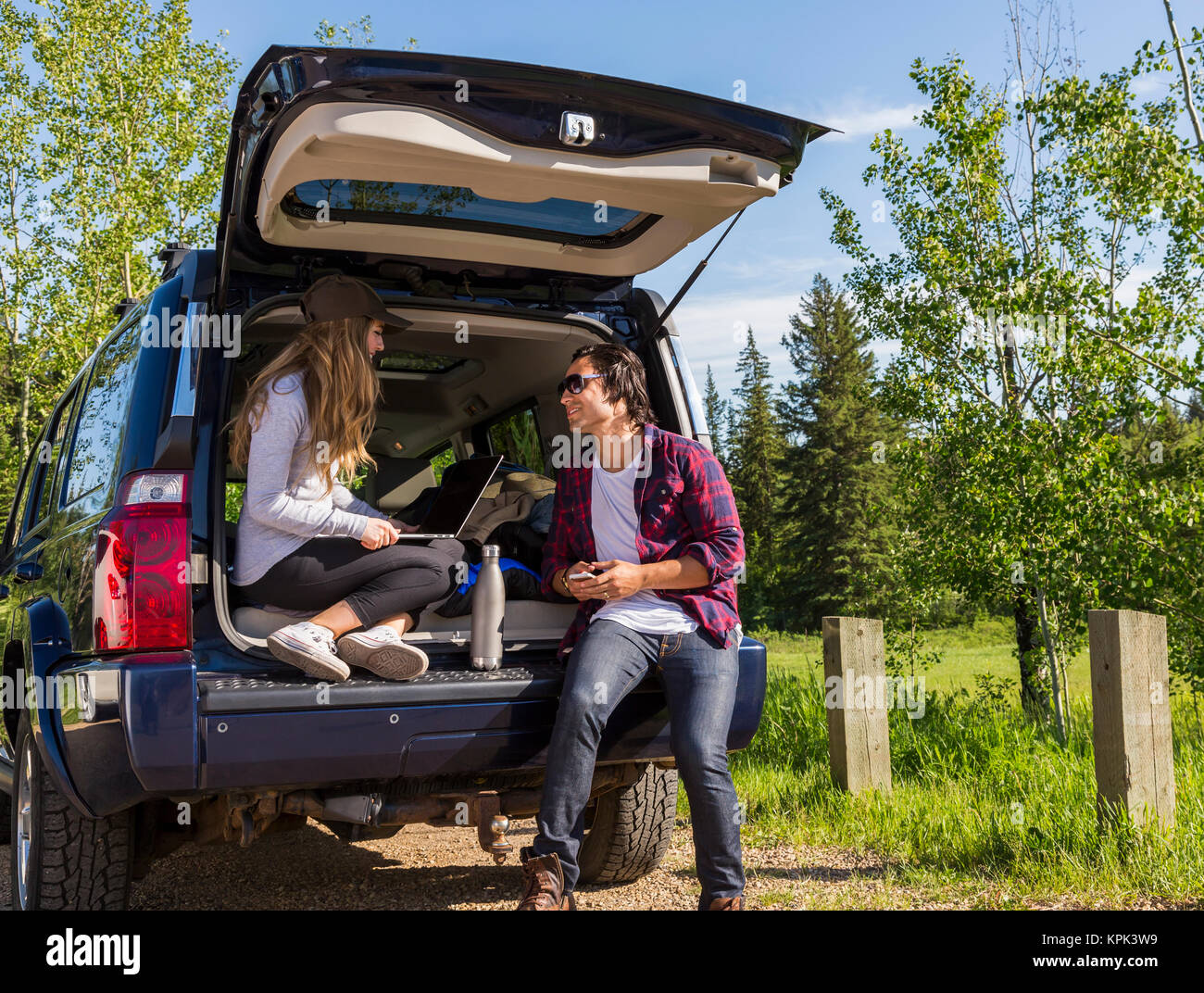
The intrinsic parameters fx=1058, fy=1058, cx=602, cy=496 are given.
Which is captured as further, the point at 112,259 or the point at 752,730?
the point at 112,259

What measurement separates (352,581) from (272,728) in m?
0.58

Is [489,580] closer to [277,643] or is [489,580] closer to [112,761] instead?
[277,643]

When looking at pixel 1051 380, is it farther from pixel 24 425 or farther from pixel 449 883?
pixel 24 425

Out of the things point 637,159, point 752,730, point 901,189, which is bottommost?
point 752,730

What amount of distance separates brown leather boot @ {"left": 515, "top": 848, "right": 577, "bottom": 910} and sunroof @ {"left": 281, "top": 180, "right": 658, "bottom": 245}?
6.46 feet

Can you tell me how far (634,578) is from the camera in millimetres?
3219

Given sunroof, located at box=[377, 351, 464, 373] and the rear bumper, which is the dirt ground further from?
sunroof, located at box=[377, 351, 464, 373]

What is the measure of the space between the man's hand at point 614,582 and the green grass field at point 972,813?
1.52 m

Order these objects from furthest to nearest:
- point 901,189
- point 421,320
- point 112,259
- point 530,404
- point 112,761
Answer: point 112,259
point 901,189
point 530,404
point 421,320
point 112,761

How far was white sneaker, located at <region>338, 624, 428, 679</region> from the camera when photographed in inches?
114

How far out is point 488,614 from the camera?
3.21 metres

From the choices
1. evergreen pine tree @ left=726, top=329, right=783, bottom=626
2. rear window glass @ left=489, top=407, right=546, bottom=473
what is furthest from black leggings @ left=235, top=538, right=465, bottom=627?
evergreen pine tree @ left=726, top=329, right=783, bottom=626
